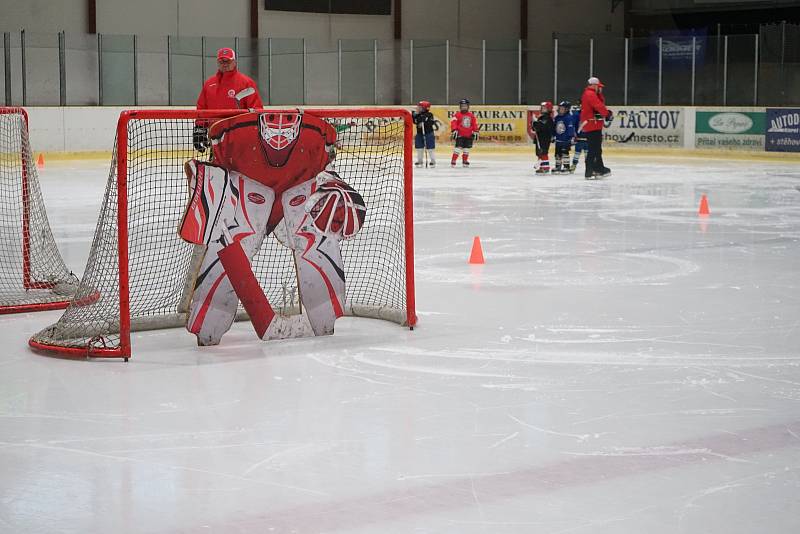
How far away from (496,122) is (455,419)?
21.9m

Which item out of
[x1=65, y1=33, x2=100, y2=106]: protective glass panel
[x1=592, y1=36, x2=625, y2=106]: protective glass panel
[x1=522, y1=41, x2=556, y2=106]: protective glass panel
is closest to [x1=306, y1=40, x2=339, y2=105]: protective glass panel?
[x1=522, y1=41, x2=556, y2=106]: protective glass panel

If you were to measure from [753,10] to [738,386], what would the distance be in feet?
86.3

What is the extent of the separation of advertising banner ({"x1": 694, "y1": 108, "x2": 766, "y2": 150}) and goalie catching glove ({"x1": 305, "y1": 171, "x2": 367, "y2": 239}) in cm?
1804

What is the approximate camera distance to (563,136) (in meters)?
18.3

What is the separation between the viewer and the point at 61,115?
69.6ft

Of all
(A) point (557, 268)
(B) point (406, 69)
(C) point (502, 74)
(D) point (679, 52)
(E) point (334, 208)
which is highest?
(D) point (679, 52)

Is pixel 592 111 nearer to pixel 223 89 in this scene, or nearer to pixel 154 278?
pixel 223 89

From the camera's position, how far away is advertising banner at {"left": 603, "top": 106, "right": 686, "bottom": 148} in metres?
23.4

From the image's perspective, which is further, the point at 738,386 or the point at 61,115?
the point at 61,115

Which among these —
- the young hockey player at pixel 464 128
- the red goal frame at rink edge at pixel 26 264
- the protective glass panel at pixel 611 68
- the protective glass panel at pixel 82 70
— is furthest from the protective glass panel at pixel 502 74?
the red goal frame at rink edge at pixel 26 264

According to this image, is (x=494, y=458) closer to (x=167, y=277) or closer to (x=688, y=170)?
(x=167, y=277)

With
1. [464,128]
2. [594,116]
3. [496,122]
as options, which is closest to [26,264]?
[594,116]

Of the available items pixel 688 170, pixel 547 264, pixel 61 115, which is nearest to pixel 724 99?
pixel 688 170

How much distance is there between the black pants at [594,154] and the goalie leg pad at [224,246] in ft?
39.5
